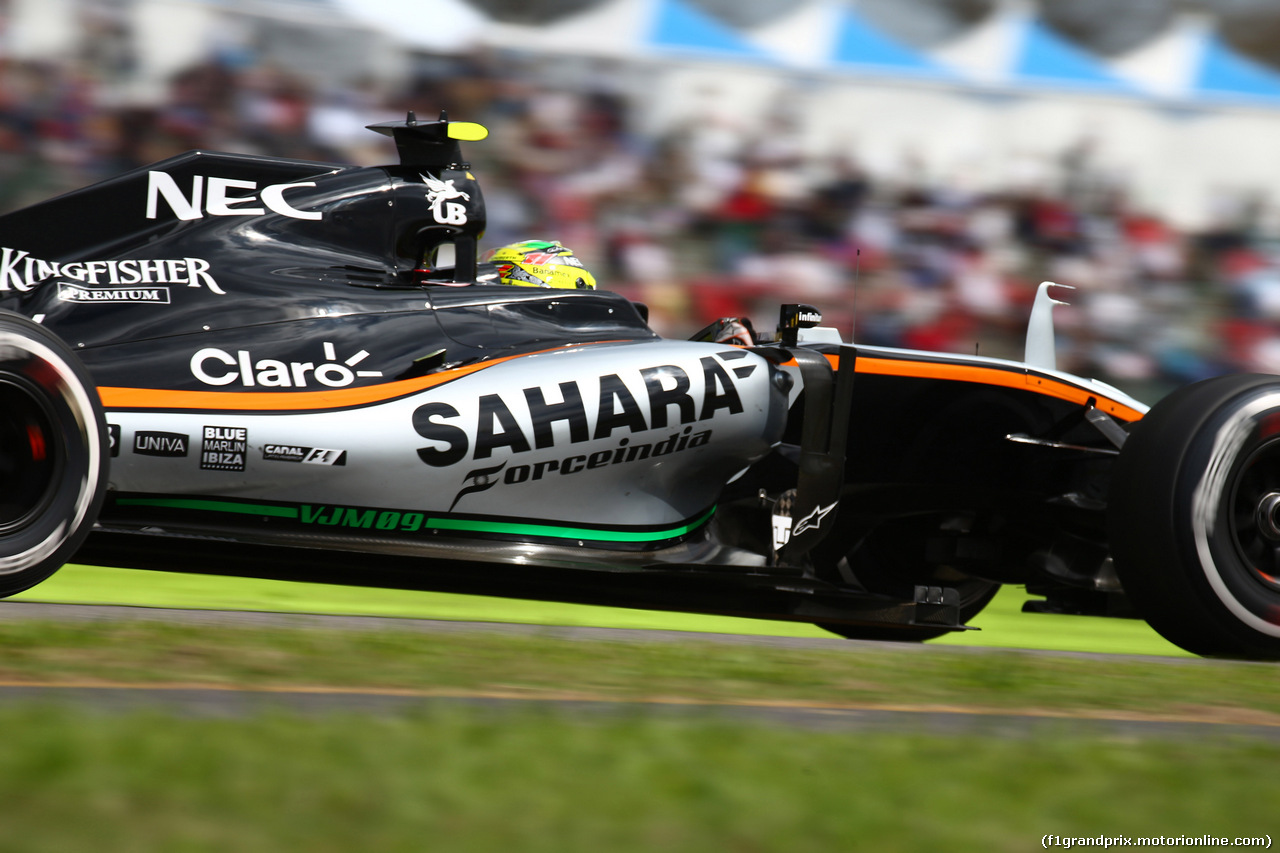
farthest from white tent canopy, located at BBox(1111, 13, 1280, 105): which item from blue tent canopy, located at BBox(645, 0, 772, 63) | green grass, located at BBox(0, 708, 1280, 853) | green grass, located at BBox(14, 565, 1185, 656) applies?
green grass, located at BBox(0, 708, 1280, 853)

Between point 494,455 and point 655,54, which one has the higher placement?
point 655,54

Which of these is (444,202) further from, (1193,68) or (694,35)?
(1193,68)

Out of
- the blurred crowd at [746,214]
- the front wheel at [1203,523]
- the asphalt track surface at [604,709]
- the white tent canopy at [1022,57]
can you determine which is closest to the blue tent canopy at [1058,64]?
the white tent canopy at [1022,57]

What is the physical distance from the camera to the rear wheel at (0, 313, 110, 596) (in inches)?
110

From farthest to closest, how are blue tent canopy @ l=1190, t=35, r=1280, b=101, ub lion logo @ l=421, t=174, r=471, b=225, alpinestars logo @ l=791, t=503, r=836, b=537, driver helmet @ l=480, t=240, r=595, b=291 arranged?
blue tent canopy @ l=1190, t=35, r=1280, b=101, driver helmet @ l=480, t=240, r=595, b=291, ub lion logo @ l=421, t=174, r=471, b=225, alpinestars logo @ l=791, t=503, r=836, b=537

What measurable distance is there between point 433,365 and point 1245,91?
8.72m

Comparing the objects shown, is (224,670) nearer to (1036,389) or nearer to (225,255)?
(225,255)

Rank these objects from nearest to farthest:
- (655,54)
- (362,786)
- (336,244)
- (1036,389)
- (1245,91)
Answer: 1. (362,786)
2. (336,244)
3. (1036,389)
4. (655,54)
5. (1245,91)

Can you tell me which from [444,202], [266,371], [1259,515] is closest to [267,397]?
[266,371]

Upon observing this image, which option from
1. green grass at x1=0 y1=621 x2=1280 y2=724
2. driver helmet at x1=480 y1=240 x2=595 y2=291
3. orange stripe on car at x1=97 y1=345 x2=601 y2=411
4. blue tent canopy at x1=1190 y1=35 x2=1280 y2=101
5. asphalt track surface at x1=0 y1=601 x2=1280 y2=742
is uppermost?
blue tent canopy at x1=1190 y1=35 x2=1280 y2=101

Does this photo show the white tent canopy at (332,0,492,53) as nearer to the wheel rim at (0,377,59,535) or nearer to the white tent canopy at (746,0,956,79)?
the white tent canopy at (746,0,956,79)

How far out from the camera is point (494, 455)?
334cm

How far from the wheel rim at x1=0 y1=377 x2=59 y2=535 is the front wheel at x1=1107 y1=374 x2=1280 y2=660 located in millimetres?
2673

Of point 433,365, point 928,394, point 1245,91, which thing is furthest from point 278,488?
point 1245,91
